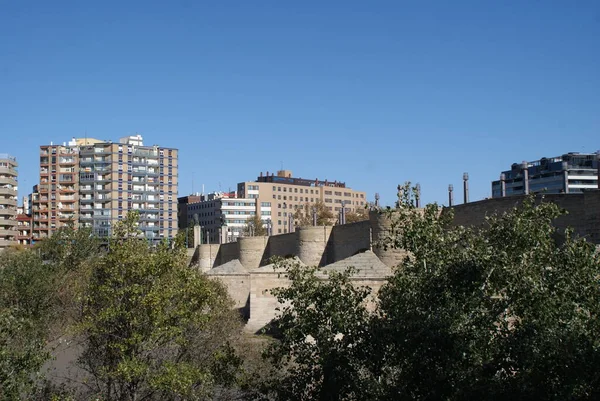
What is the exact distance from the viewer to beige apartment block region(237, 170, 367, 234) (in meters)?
113

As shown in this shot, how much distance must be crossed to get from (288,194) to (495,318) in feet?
352

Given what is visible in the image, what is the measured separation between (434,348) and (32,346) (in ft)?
21.8

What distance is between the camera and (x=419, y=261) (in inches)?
378

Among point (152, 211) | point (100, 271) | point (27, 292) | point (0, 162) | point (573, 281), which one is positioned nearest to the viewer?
point (573, 281)

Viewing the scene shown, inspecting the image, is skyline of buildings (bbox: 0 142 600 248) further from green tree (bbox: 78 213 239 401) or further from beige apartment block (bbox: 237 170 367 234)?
green tree (bbox: 78 213 239 401)

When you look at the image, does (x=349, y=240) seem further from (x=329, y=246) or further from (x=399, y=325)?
(x=399, y=325)

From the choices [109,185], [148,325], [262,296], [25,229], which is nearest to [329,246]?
[262,296]

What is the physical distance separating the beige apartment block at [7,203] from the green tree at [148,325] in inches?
2292

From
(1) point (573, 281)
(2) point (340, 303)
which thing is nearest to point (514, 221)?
(1) point (573, 281)

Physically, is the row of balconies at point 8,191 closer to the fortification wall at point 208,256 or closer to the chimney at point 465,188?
the fortification wall at point 208,256

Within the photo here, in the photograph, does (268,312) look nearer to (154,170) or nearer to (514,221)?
(514,221)

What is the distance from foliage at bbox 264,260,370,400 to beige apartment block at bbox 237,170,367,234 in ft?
320

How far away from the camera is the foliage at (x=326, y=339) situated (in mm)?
9945

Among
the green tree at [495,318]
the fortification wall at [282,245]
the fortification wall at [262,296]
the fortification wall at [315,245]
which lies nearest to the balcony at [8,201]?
the fortification wall at [282,245]
